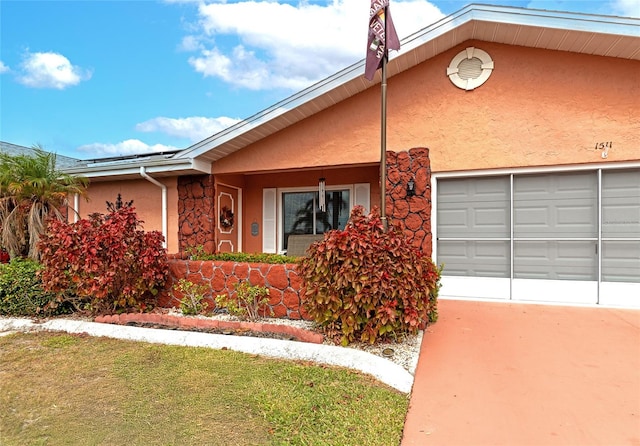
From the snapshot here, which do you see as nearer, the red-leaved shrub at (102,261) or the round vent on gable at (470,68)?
the red-leaved shrub at (102,261)

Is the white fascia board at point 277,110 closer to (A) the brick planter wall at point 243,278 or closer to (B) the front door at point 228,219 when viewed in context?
(B) the front door at point 228,219

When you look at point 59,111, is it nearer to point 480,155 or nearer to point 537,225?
point 480,155

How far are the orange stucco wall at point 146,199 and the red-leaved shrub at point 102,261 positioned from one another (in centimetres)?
307

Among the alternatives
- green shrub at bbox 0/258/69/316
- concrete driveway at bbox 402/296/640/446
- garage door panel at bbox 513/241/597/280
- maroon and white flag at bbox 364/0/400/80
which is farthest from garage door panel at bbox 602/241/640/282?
green shrub at bbox 0/258/69/316

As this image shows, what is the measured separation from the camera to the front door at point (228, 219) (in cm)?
874

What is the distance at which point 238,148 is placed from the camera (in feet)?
26.0

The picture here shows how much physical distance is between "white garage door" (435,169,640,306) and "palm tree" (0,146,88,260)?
7.38m

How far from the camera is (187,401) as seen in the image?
120 inches

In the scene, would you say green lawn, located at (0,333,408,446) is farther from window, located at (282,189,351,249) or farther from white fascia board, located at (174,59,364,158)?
window, located at (282,189,351,249)

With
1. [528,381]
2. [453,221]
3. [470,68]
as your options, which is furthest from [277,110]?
[528,381]

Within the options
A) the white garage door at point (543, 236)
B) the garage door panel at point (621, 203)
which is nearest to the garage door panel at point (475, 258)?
the white garage door at point (543, 236)

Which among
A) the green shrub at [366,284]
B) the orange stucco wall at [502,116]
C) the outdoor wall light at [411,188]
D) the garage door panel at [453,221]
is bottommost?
the green shrub at [366,284]

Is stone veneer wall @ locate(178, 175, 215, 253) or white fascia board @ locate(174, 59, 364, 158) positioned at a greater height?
white fascia board @ locate(174, 59, 364, 158)

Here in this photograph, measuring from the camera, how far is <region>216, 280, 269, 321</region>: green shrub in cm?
532
